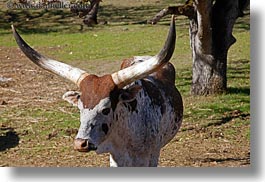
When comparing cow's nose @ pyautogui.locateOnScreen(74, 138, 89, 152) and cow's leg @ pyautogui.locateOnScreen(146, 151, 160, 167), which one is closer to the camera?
cow's nose @ pyautogui.locateOnScreen(74, 138, 89, 152)

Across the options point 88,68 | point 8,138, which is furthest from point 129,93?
point 8,138

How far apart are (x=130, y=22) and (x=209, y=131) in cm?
57

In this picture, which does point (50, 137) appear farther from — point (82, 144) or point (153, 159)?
point (82, 144)

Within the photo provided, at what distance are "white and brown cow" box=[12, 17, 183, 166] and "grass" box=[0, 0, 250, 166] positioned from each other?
19.4 inches

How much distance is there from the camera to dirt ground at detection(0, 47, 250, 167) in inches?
118

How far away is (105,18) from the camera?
3084 mm

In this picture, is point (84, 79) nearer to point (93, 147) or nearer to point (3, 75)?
point (93, 147)

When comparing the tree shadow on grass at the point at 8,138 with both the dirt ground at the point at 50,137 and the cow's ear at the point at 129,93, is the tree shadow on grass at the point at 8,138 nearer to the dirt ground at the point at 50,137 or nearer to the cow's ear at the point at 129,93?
the dirt ground at the point at 50,137

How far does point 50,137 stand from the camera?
130 inches

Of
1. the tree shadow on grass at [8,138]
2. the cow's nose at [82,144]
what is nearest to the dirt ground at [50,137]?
the tree shadow on grass at [8,138]

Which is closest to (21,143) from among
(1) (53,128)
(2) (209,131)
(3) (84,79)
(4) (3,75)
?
(1) (53,128)

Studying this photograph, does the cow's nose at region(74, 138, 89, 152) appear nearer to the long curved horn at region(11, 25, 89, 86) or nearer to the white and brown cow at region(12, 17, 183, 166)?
the white and brown cow at region(12, 17, 183, 166)

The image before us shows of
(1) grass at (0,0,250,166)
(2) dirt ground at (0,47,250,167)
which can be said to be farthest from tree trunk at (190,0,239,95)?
(2) dirt ground at (0,47,250,167)

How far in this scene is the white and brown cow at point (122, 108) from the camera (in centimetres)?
220
